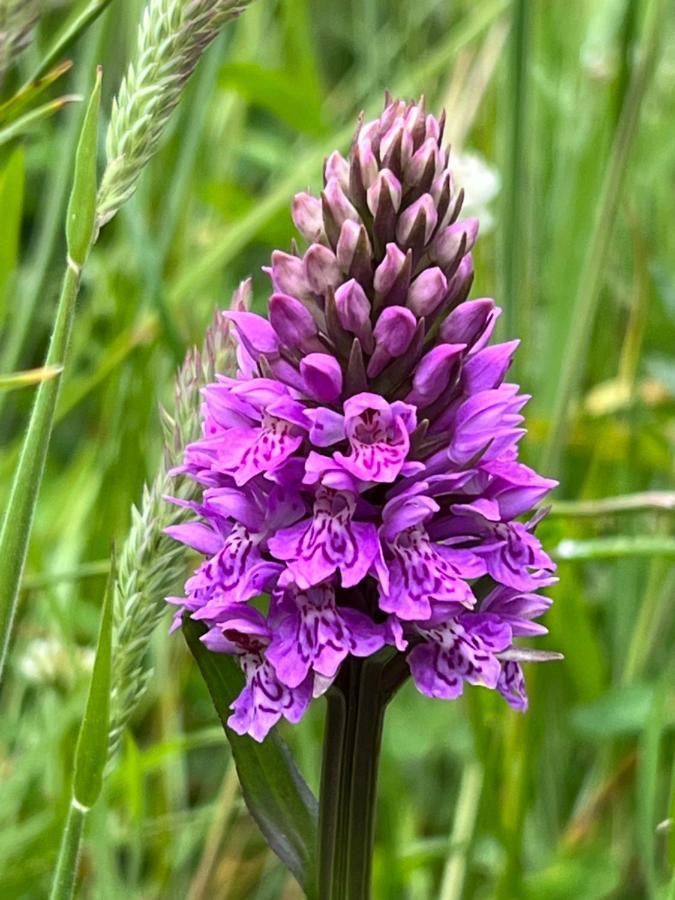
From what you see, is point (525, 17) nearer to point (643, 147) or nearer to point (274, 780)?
point (274, 780)

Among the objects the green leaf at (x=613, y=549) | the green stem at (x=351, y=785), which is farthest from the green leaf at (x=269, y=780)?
the green leaf at (x=613, y=549)

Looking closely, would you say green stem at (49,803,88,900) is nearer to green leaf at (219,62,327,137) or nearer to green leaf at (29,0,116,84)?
green leaf at (29,0,116,84)

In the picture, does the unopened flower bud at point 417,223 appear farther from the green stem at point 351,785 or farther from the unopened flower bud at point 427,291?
the green stem at point 351,785

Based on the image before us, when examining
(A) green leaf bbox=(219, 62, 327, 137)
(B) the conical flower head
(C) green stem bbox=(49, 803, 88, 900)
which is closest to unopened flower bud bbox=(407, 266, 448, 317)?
(B) the conical flower head

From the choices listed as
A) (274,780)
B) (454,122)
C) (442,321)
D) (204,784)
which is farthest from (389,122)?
(204,784)

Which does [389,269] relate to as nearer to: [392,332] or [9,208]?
[392,332]
